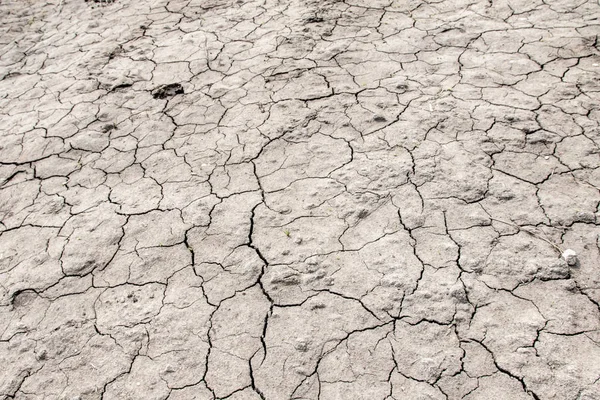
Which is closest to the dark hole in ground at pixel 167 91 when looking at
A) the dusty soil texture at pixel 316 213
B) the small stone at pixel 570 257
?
the dusty soil texture at pixel 316 213

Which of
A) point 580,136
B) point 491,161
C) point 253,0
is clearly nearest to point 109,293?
point 491,161

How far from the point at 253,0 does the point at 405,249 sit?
3.66 meters

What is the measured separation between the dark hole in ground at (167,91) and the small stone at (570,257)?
291cm

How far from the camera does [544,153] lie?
275 cm

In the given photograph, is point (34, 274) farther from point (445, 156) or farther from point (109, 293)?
point (445, 156)

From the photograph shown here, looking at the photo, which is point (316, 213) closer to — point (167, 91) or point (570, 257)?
point (570, 257)

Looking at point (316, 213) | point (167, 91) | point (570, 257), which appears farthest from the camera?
point (167, 91)

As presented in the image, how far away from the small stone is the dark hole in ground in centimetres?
291

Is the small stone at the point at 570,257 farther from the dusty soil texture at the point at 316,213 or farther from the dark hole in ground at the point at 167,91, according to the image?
the dark hole in ground at the point at 167,91

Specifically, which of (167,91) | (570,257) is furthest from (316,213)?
(167,91)

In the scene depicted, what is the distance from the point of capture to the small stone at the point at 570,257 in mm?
2178

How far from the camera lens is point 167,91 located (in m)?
3.80

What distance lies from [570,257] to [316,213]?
1258 millimetres

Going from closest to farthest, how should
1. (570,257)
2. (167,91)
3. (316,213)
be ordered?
(570,257)
(316,213)
(167,91)
